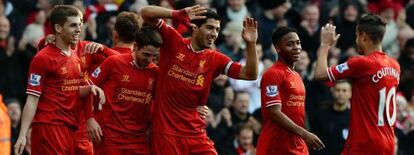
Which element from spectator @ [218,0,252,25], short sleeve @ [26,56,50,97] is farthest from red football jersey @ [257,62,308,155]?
spectator @ [218,0,252,25]

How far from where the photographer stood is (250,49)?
A: 14875 millimetres

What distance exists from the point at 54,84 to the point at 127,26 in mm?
1164

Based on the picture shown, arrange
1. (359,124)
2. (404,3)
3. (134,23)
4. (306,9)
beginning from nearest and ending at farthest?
(359,124) < (134,23) < (306,9) < (404,3)

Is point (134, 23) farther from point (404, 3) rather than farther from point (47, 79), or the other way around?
point (404, 3)

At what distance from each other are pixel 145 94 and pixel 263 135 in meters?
1.47

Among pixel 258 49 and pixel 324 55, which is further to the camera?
pixel 258 49

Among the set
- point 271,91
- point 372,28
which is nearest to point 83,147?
point 271,91

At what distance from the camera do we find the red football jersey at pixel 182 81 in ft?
49.4

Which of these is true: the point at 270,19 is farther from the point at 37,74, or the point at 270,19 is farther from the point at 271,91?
the point at 37,74

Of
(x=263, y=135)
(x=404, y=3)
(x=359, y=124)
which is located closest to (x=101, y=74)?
(x=263, y=135)

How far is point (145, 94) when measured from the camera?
15.2 metres

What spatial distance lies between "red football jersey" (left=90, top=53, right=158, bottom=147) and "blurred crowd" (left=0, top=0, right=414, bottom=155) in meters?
3.94

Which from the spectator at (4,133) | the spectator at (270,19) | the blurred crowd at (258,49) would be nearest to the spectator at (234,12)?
the blurred crowd at (258,49)

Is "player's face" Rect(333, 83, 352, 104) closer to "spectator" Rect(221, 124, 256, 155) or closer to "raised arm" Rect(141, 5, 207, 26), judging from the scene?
"spectator" Rect(221, 124, 256, 155)
